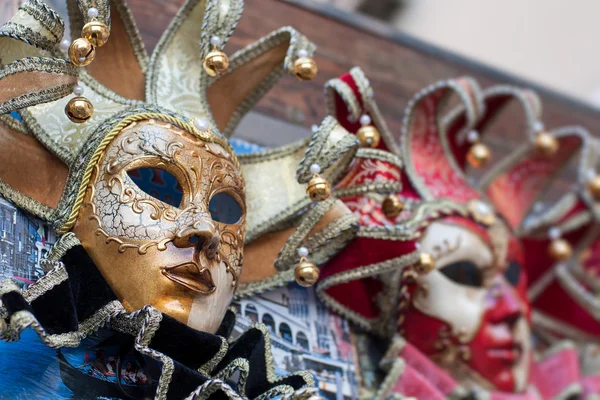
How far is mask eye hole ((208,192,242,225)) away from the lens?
140 cm

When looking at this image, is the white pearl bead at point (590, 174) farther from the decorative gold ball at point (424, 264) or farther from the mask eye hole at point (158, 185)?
the mask eye hole at point (158, 185)

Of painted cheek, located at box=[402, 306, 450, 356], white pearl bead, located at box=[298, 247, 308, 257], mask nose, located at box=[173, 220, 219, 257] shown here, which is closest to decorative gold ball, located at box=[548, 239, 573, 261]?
painted cheek, located at box=[402, 306, 450, 356]

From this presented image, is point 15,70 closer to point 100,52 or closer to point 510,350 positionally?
point 100,52

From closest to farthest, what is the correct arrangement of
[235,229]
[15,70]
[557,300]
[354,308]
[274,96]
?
1. [15,70]
2. [235,229]
3. [354,308]
4. [274,96]
5. [557,300]

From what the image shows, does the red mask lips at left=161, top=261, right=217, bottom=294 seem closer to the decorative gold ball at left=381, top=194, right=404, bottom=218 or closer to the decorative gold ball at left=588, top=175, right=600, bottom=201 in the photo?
the decorative gold ball at left=381, top=194, right=404, bottom=218

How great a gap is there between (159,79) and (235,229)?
1.07 feet

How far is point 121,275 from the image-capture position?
123 centimetres

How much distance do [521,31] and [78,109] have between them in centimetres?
240

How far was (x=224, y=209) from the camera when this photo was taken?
4.65 ft

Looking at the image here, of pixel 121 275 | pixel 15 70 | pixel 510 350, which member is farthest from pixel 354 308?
pixel 15 70

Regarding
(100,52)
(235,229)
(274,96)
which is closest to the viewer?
(235,229)

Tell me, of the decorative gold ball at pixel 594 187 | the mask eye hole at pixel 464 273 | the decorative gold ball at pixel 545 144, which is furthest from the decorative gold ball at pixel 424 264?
the decorative gold ball at pixel 594 187

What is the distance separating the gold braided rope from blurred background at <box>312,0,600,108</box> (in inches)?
74.4

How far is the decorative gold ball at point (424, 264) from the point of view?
1.63 m
